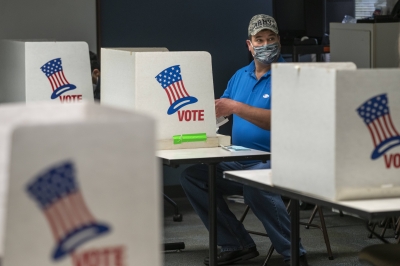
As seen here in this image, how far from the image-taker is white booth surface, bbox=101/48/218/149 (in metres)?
3.25

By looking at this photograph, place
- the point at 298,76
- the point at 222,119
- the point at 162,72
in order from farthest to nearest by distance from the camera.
A: the point at 222,119, the point at 162,72, the point at 298,76

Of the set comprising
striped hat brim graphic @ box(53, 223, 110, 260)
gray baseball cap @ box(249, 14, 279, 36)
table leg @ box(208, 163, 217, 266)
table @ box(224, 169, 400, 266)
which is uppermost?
gray baseball cap @ box(249, 14, 279, 36)

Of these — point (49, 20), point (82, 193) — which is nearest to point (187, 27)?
point (49, 20)

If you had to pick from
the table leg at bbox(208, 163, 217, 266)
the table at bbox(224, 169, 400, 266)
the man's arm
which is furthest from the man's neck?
the table at bbox(224, 169, 400, 266)

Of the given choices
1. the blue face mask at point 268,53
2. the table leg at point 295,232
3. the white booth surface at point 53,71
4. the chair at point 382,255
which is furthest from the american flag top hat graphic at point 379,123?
the white booth surface at point 53,71

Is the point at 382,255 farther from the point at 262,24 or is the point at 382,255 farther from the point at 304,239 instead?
the point at 304,239

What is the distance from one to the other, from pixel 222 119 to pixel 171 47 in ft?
6.26

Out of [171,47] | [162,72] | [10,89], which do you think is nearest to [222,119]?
[162,72]

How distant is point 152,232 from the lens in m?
1.24

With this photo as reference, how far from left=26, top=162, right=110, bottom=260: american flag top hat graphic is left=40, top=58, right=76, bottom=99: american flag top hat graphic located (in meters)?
2.47

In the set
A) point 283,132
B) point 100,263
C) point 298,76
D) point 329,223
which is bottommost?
point 329,223

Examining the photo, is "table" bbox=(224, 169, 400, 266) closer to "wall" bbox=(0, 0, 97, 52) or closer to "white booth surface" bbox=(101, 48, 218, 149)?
"white booth surface" bbox=(101, 48, 218, 149)

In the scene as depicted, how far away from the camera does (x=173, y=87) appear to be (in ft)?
10.8

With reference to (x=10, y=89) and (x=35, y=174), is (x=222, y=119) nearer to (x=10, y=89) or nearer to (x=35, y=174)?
(x=10, y=89)
